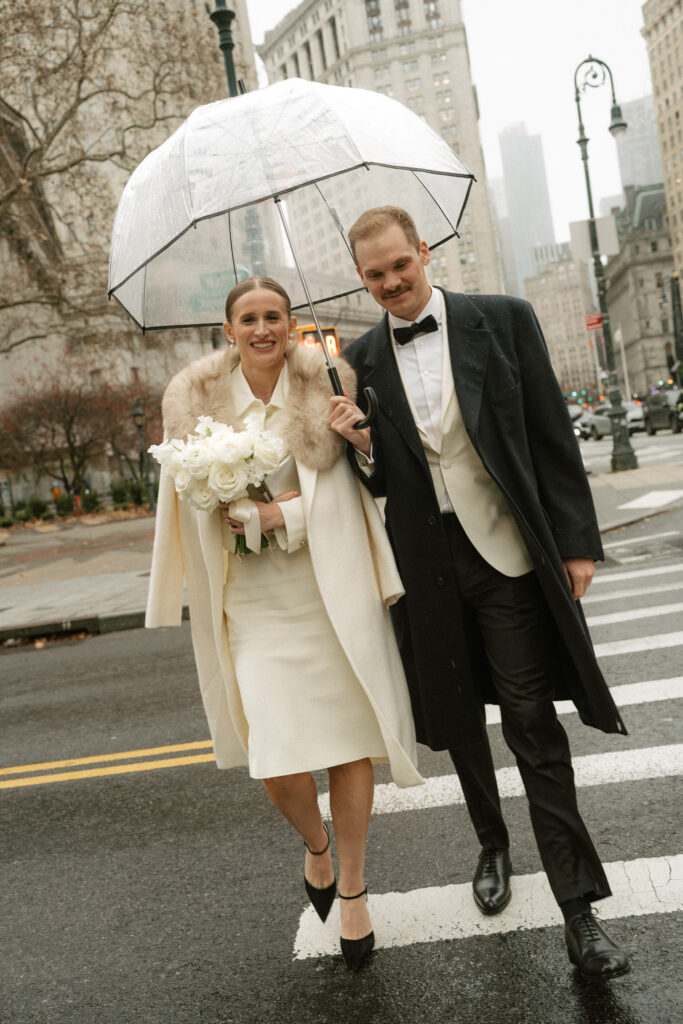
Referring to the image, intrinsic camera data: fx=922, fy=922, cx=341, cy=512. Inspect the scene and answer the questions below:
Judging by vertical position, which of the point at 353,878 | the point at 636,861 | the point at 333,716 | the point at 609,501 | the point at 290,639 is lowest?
the point at 609,501

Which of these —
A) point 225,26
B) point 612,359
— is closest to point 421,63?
point 612,359

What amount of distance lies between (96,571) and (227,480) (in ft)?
45.8

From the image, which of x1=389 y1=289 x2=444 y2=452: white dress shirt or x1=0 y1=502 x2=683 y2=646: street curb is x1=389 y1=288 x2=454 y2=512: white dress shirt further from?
x1=0 y1=502 x2=683 y2=646: street curb

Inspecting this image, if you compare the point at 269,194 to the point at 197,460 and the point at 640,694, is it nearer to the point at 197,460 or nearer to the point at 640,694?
the point at 197,460

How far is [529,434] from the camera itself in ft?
9.91

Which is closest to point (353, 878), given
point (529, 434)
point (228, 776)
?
point (529, 434)

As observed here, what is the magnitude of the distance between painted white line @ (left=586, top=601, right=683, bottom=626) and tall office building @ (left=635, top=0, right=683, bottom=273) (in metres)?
127

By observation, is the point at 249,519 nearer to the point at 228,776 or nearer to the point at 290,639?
the point at 290,639

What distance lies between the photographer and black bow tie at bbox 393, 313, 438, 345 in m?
3.01

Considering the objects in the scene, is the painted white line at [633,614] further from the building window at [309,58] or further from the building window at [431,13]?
the building window at [431,13]

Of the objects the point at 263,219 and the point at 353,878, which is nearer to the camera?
the point at 353,878

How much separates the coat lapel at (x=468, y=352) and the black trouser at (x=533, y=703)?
14.3 inches

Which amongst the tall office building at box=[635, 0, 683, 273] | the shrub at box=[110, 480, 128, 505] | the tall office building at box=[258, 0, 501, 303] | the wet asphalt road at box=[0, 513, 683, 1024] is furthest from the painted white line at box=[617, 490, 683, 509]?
the tall office building at box=[635, 0, 683, 273]

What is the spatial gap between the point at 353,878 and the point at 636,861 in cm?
106
